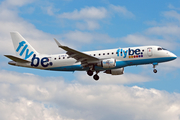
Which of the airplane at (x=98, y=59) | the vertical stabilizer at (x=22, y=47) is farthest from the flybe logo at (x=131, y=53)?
the vertical stabilizer at (x=22, y=47)

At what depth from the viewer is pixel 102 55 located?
47781 mm

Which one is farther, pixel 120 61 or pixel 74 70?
pixel 74 70

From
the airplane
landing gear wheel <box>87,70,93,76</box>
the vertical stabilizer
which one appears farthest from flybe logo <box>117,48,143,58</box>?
the vertical stabilizer

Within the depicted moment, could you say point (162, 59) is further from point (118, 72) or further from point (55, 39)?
point (55, 39)

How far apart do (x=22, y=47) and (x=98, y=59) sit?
16.3 metres

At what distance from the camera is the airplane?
152ft

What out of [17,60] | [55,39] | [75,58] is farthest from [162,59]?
[17,60]

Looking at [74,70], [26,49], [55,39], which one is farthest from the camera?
[26,49]

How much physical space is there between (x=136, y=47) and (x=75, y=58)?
10.2 m

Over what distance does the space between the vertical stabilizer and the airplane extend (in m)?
1.54

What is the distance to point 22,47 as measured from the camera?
54594mm

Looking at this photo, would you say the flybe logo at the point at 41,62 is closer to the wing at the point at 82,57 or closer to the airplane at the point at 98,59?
the airplane at the point at 98,59

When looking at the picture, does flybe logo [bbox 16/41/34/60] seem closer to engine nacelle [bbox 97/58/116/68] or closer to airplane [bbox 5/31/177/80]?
airplane [bbox 5/31/177/80]

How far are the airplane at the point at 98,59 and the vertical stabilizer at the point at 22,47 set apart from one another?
1.54 metres
